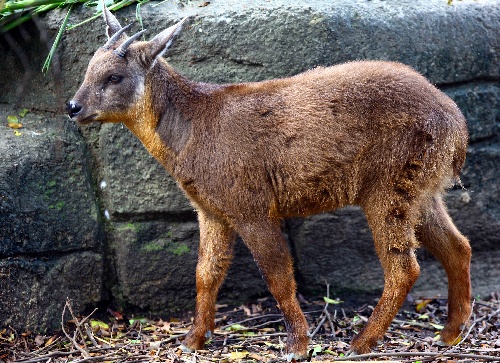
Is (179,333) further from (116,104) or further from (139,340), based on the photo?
(116,104)

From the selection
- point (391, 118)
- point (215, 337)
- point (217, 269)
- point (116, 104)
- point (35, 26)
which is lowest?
point (215, 337)

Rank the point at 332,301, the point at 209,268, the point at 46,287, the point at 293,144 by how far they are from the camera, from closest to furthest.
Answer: the point at 293,144 < the point at 209,268 < the point at 46,287 < the point at 332,301

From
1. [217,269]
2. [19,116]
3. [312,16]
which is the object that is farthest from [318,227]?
[19,116]

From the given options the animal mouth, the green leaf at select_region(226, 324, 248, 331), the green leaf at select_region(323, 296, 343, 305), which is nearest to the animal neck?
the animal mouth

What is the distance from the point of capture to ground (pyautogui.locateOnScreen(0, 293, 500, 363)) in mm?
5770

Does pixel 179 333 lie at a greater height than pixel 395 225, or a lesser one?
lesser

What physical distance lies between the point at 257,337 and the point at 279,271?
95 centimetres

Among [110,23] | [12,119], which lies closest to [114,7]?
[110,23]

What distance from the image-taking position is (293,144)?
18.9 feet

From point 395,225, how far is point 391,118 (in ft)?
2.65

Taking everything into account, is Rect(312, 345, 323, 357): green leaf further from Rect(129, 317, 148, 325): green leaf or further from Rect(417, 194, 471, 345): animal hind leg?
Rect(129, 317, 148, 325): green leaf

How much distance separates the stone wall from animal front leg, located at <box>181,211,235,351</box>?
701 millimetres

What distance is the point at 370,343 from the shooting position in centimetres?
579

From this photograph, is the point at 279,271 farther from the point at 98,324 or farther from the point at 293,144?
the point at 98,324
